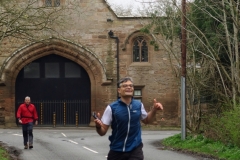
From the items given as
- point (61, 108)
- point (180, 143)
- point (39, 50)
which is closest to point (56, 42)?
point (39, 50)

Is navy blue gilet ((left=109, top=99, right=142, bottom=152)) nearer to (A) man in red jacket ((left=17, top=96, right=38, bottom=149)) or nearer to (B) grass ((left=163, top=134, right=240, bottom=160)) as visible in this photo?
(B) grass ((left=163, top=134, right=240, bottom=160))

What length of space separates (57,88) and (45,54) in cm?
221

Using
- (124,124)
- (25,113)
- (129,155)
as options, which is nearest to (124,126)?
(124,124)

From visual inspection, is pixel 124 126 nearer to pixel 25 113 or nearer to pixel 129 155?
pixel 129 155

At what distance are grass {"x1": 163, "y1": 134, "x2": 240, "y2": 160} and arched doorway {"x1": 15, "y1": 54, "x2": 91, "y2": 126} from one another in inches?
585

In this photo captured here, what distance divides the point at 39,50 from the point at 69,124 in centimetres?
473

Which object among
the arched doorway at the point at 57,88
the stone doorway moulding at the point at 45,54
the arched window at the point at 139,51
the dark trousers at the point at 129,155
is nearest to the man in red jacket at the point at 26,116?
the dark trousers at the point at 129,155

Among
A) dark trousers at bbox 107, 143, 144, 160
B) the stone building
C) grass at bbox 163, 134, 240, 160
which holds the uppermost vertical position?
the stone building

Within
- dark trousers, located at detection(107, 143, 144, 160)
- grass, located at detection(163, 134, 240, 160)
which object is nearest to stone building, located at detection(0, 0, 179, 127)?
grass, located at detection(163, 134, 240, 160)

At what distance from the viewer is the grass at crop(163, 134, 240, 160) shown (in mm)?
16156

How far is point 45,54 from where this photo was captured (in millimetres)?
36656

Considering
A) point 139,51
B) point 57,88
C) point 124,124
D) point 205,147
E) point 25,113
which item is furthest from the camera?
point 139,51

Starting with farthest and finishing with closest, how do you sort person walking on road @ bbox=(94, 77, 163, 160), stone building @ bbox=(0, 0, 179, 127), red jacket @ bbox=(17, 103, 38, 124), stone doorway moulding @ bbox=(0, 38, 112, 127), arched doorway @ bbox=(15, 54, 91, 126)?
arched doorway @ bbox=(15, 54, 91, 126) < stone building @ bbox=(0, 0, 179, 127) < stone doorway moulding @ bbox=(0, 38, 112, 127) < red jacket @ bbox=(17, 103, 38, 124) < person walking on road @ bbox=(94, 77, 163, 160)

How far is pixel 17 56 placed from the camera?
3644 cm
